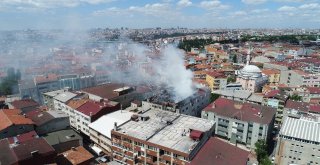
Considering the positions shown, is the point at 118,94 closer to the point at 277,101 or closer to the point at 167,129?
the point at 167,129

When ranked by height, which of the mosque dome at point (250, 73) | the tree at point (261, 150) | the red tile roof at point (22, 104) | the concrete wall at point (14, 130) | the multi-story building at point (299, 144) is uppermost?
the mosque dome at point (250, 73)

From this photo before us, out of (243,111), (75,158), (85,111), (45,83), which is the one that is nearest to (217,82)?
(243,111)

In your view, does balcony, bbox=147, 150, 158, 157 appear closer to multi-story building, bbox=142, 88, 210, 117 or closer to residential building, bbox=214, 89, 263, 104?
multi-story building, bbox=142, 88, 210, 117

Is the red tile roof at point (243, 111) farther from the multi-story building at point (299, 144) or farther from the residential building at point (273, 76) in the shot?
the residential building at point (273, 76)

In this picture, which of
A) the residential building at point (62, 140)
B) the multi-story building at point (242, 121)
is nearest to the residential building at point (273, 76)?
the multi-story building at point (242, 121)

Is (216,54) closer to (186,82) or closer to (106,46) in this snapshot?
(106,46)

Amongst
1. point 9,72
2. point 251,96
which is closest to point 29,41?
point 9,72

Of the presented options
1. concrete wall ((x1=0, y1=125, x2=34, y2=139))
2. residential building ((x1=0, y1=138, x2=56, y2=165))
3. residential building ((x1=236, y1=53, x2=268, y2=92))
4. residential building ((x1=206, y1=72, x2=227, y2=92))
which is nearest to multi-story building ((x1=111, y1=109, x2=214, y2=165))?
residential building ((x1=0, y1=138, x2=56, y2=165))
